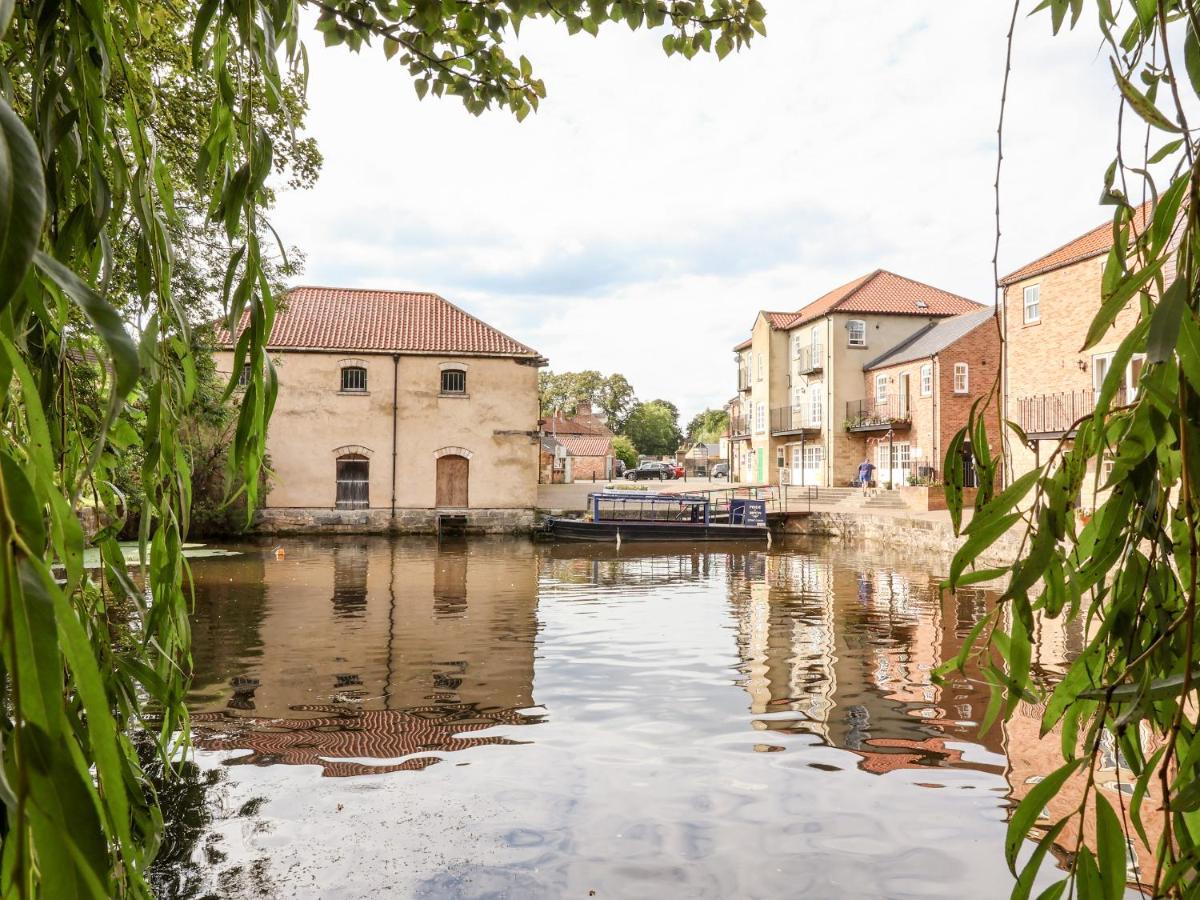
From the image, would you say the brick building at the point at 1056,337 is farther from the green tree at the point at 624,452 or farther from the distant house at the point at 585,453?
the green tree at the point at 624,452

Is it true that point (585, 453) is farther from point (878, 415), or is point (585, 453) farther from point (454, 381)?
point (454, 381)

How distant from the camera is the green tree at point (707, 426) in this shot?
109 metres

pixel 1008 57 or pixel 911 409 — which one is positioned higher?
pixel 911 409

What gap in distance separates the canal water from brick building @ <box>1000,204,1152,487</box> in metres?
12.6

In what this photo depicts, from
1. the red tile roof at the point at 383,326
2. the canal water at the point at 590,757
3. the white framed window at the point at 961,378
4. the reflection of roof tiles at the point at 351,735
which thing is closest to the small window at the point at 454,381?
the red tile roof at the point at 383,326

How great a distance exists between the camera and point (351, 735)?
7.17 metres

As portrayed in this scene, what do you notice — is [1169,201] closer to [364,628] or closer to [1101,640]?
[1101,640]

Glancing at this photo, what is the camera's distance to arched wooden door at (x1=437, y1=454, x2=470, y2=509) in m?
29.6

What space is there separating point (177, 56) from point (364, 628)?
7469 mm

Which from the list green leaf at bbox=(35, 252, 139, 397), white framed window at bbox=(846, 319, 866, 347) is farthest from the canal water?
white framed window at bbox=(846, 319, 866, 347)

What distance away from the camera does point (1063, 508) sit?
1.21 m

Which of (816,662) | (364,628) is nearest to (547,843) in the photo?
(816,662)

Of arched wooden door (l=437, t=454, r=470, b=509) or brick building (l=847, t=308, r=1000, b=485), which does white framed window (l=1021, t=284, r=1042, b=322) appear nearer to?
brick building (l=847, t=308, r=1000, b=485)

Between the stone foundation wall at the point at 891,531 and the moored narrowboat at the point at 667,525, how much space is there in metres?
1.73
